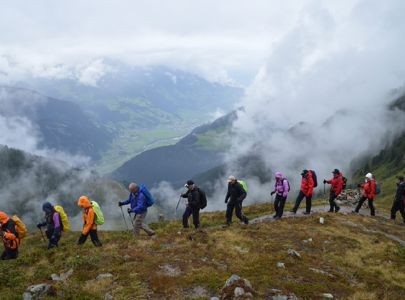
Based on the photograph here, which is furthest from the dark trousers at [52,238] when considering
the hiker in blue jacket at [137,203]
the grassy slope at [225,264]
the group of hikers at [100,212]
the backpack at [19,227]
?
the hiker in blue jacket at [137,203]

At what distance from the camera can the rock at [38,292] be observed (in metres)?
14.2

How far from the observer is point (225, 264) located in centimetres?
1839

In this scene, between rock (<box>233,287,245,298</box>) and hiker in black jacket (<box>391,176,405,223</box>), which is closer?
rock (<box>233,287,245,298</box>)

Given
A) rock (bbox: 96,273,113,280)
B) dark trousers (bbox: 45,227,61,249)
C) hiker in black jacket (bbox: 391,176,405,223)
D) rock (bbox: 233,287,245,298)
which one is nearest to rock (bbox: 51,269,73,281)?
rock (bbox: 96,273,113,280)

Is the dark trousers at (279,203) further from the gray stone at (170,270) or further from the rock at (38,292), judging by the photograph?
the rock at (38,292)

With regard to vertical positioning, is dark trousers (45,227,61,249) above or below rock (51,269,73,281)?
above

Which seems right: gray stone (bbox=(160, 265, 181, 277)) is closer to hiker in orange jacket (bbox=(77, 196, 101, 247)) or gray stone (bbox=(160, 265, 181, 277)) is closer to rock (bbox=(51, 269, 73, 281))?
rock (bbox=(51, 269, 73, 281))

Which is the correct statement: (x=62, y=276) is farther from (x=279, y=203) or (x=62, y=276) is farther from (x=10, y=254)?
(x=279, y=203)

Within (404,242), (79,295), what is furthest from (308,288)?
(404,242)

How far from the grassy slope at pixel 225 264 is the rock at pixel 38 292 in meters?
0.38

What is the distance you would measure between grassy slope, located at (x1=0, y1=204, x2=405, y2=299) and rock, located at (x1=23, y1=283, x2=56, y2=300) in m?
0.38

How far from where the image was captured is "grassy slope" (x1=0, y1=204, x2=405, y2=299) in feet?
49.6

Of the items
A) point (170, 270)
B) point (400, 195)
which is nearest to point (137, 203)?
point (170, 270)

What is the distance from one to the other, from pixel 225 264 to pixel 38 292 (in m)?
8.19
